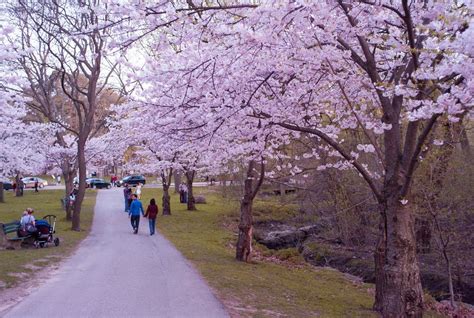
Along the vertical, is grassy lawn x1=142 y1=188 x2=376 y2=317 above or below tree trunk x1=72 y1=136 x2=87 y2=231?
below

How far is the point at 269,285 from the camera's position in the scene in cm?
1309

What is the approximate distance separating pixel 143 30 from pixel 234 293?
5534mm

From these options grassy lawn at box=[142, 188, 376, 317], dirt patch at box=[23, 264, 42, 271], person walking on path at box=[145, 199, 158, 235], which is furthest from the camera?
person walking on path at box=[145, 199, 158, 235]

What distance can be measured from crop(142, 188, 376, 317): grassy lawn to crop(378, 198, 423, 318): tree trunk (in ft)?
4.73

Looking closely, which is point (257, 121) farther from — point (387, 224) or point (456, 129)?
point (456, 129)

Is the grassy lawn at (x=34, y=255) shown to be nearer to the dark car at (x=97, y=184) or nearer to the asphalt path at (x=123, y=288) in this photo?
the asphalt path at (x=123, y=288)

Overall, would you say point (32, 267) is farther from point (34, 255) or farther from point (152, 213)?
point (152, 213)

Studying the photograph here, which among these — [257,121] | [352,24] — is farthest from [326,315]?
[352,24]

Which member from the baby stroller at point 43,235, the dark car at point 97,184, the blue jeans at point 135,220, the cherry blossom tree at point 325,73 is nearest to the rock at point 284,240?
the blue jeans at point 135,220

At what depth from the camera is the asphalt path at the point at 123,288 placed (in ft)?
27.8

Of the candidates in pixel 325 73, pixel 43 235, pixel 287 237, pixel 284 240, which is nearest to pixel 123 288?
pixel 325 73

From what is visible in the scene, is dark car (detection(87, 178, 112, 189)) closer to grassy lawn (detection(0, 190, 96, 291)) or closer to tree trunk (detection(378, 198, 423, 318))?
grassy lawn (detection(0, 190, 96, 291))

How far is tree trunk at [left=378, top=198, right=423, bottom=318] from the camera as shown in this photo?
9508mm

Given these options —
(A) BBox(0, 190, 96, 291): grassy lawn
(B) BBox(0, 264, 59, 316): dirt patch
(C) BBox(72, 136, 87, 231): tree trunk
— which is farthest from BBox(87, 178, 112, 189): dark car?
(B) BBox(0, 264, 59, 316): dirt patch
